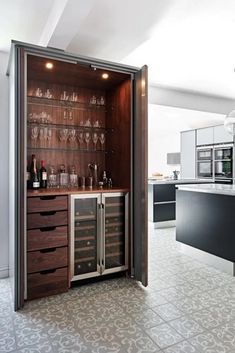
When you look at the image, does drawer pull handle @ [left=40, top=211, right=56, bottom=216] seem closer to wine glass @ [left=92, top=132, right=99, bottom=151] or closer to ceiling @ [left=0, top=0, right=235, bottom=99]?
wine glass @ [left=92, top=132, right=99, bottom=151]

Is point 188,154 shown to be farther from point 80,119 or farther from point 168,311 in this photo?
point 168,311

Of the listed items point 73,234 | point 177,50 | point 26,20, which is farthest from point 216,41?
point 73,234

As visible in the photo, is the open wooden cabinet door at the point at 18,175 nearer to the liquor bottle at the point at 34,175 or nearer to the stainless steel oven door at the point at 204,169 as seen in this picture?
the liquor bottle at the point at 34,175

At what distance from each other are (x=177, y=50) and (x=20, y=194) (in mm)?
2332

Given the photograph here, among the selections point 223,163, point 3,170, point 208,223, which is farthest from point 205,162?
point 3,170

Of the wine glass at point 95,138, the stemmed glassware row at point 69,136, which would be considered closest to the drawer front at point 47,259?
the stemmed glassware row at point 69,136

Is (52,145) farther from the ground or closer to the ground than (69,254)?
farther from the ground

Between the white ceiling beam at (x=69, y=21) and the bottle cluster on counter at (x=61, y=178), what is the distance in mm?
1182

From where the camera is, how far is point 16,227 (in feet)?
6.95

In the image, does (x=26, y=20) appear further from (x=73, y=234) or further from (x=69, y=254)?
(x=69, y=254)

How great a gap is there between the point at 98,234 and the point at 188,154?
4.87 meters

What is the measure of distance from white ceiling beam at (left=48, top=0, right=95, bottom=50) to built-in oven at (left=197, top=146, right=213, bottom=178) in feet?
15.6

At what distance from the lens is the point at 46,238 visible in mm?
2322

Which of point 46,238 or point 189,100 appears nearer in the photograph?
point 46,238
